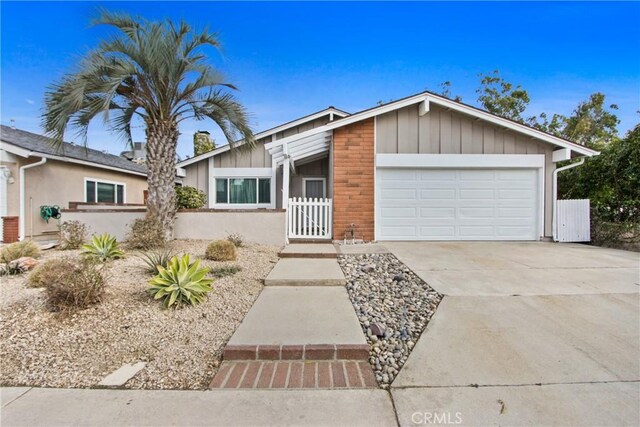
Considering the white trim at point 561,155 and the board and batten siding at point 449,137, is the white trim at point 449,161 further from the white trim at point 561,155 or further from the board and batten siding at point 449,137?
the white trim at point 561,155

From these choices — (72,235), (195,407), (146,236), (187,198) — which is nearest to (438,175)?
(187,198)

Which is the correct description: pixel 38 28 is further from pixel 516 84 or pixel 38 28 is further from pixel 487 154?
pixel 516 84

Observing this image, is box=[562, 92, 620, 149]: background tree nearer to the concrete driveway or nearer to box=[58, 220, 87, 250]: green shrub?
the concrete driveway

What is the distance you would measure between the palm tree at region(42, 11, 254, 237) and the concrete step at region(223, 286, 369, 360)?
4905mm

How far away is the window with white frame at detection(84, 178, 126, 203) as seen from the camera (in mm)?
12556

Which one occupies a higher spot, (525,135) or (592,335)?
(525,135)

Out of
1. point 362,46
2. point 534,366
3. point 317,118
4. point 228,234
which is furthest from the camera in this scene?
point 317,118

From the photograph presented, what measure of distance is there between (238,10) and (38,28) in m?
5.66

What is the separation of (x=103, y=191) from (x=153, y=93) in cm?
862

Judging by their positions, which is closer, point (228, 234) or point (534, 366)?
point (534, 366)

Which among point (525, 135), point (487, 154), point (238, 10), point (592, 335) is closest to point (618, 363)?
point (592, 335)

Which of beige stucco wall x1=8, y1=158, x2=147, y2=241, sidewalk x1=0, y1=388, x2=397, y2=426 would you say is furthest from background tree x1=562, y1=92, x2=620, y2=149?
beige stucco wall x1=8, y1=158, x2=147, y2=241

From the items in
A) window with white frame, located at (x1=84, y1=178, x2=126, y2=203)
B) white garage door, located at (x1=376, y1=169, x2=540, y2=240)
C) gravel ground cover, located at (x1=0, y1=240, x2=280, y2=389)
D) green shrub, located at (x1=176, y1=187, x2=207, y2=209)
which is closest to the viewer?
gravel ground cover, located at (x1=0, y1=240, x2=280, y2=389)

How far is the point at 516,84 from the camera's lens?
72.4 ft
